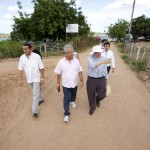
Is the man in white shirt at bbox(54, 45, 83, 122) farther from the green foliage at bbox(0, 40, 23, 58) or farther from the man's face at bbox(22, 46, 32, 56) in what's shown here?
the green foliage at bbox(0, 40, 23, 58)

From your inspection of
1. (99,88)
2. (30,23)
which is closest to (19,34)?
(30,23)

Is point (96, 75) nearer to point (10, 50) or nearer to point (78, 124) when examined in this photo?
point (78, 124)

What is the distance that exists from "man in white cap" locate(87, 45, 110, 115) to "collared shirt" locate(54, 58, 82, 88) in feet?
1.14

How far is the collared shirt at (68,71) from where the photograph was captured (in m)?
4.38

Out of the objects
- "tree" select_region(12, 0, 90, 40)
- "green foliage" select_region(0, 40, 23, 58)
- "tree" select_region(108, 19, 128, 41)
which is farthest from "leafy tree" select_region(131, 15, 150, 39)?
"green foliage" select_region(0, 40, 23, 58)

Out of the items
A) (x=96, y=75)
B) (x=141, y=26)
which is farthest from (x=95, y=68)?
(x=141, y=26)

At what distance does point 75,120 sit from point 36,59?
1737 millimetres

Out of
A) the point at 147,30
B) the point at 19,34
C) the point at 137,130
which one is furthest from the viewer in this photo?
the point at 147,30

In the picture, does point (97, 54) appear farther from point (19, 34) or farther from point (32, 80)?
point (19, 34)

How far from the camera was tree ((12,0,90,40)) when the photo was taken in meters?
21.0

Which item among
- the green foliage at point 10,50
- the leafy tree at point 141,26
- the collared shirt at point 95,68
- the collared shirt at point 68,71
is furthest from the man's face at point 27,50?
the leafy tree at point 141,26

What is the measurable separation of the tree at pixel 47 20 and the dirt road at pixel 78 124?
15.8m

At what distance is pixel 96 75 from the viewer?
4.61m

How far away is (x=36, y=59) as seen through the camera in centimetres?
464
